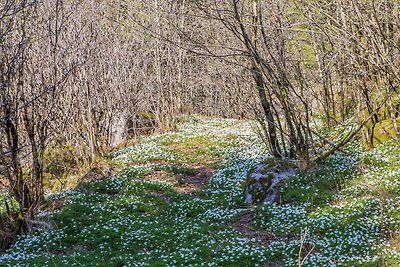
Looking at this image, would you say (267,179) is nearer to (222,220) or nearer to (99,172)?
(222,220)

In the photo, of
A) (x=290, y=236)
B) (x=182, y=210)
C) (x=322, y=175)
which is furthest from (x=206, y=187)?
(x=290, y=236)

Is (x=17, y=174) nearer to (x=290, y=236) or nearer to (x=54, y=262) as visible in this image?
(x=54, y=262)

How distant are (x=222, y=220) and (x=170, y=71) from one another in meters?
15.7

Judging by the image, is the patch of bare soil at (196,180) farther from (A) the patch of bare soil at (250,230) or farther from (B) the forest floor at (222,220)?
(A) the patch of bare soil at (250,230)

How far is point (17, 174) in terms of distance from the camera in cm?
1159

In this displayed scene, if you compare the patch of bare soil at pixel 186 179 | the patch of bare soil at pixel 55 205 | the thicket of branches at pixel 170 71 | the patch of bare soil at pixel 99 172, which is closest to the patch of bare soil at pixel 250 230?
the thicket of branches at pixel 170 71

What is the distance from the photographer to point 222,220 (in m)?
11.9

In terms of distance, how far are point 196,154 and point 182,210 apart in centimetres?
705

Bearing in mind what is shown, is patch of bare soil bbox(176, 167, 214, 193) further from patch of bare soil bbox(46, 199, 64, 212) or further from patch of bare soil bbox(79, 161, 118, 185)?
patch of bare soil bbox(46, 199, 64, 212)

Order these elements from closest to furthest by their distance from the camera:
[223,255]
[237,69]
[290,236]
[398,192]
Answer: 1. [223,255]
2. [290,236]
3. [398,192]
4. [237,69]

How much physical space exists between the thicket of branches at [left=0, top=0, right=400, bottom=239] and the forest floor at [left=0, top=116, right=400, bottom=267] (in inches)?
43.8

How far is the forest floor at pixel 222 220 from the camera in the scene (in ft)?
30.6

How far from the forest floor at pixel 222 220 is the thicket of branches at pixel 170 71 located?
3.65 ft

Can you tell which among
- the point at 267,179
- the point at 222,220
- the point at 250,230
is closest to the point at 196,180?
the point at 267,179
